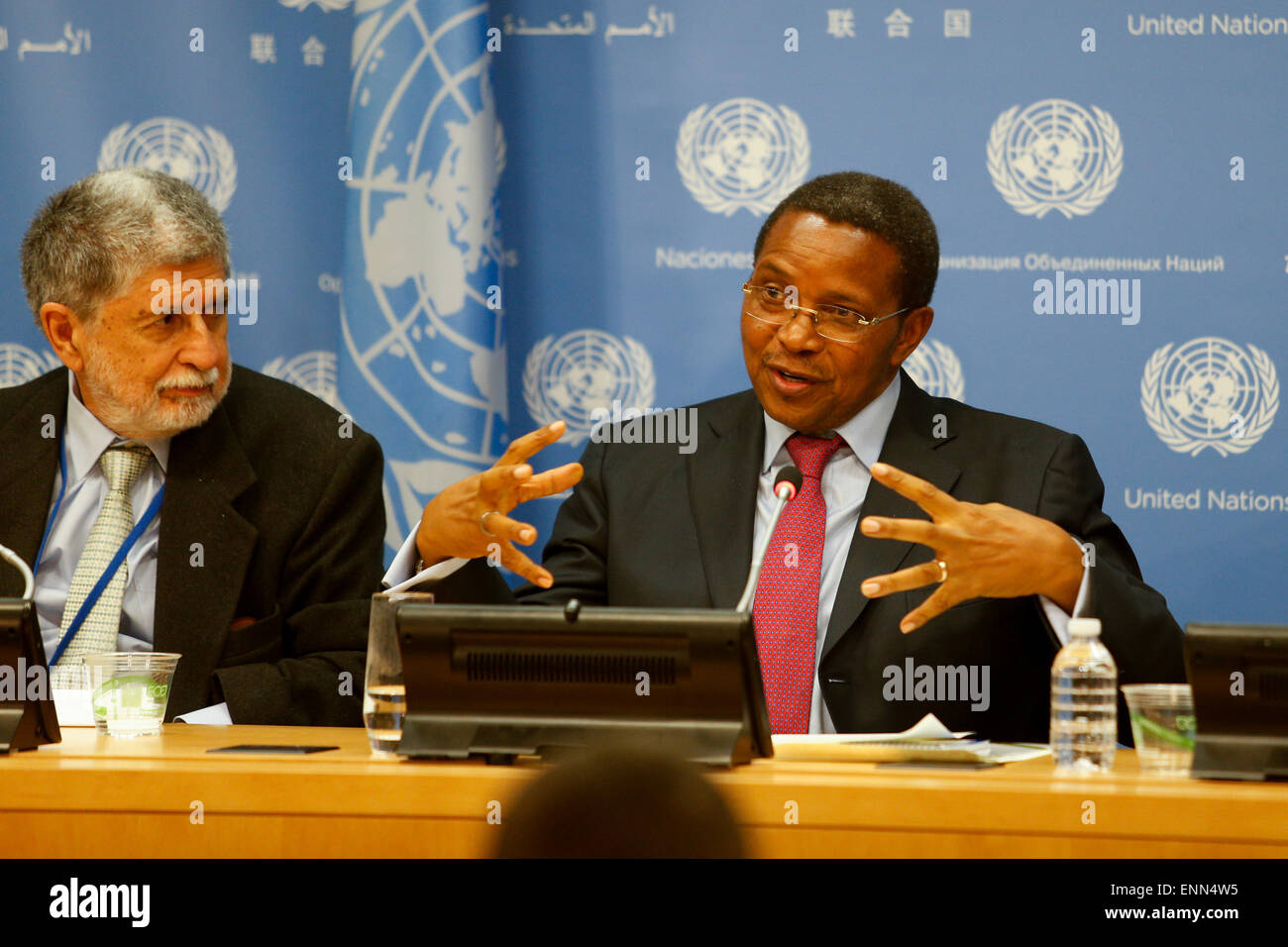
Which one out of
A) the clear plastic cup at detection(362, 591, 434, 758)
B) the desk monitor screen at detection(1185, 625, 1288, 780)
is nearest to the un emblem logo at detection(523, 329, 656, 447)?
the clear plastic cup at detection(362, 591, 434, 758)

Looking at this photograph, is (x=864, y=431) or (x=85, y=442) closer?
(x=864, y=431)

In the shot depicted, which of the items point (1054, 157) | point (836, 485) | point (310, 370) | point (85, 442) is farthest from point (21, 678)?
point (1054, 157)

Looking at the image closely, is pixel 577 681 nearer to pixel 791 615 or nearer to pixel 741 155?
pixel 791 615

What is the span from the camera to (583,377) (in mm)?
3578

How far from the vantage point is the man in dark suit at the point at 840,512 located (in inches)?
92.7

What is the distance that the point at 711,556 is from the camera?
2.69 m

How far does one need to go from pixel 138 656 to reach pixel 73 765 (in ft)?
1.36

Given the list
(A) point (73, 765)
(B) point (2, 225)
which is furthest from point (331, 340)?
(A) point (73, 765)

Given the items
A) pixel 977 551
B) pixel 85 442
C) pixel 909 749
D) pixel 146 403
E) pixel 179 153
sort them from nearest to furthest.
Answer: pixel 909 749, pixel 977 551, pixel 146 403, pixel 85 442, pixel 179 153

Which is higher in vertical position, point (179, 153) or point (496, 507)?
point (179, 153)

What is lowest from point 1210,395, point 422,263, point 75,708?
point 75,708

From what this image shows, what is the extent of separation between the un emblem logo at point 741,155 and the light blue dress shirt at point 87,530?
4.97 feet

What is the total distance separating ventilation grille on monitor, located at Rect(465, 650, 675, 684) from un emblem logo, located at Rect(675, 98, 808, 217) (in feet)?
6.75

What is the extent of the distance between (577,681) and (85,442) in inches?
66.3
